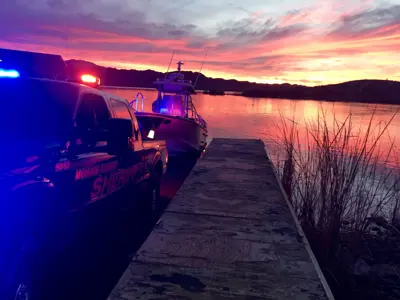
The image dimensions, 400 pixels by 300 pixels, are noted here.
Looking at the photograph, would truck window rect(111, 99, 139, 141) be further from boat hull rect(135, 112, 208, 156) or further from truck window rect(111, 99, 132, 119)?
boat hull rect(135, 112, 208, 156)

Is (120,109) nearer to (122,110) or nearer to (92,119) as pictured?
(122,110)

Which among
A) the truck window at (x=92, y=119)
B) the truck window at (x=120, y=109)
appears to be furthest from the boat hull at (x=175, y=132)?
the truck window at (x=92, y=119)

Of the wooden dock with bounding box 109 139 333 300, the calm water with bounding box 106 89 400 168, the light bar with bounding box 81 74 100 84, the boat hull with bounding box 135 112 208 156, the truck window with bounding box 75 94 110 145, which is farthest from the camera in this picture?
the boat hull with bounding box 135 112 208 156

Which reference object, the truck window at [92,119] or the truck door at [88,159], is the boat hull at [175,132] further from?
the truck door at [88,159]

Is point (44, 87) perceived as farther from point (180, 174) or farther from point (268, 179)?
point (180, 174)

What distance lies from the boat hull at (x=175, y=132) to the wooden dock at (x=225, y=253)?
10083mm

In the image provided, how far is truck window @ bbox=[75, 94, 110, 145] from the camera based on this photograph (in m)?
3.83

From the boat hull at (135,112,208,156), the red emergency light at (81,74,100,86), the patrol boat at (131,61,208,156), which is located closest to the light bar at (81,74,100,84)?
the red emergency light at (81,74,100,86)

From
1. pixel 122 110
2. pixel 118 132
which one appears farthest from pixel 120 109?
pixel 118 132

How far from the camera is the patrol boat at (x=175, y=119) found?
50.9 ft

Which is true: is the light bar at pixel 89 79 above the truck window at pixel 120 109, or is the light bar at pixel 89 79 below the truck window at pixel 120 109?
above

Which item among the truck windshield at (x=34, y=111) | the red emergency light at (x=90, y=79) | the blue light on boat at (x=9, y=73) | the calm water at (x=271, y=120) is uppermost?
the blue light on boat at (x=9, y=73)

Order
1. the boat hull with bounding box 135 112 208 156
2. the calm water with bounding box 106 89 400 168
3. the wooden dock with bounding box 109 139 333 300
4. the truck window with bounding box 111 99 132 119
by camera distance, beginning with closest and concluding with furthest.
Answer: the wooden dock with bounding box 109 139 333 300
the truck window with bounding box 111 99 132 119
the calm water with bounding box 106 89 400 168
the boat hull with bounding box 135 112 208 156

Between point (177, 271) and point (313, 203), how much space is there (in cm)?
391
